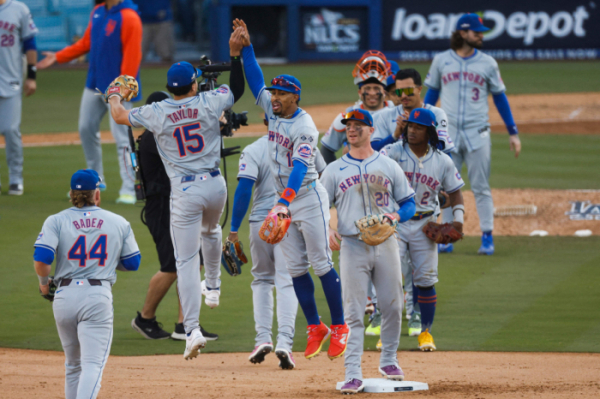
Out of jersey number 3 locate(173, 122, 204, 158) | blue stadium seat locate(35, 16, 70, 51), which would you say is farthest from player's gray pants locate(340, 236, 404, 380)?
blue stadium seat locate(35, 16, 70, 51)

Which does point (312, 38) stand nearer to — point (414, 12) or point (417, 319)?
point (414, 12)

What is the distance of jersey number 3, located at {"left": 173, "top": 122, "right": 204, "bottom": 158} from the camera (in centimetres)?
594

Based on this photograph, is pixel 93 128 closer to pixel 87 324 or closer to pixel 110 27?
pixel 110 27

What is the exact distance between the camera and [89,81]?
1041 cm

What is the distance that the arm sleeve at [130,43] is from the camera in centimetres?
1012

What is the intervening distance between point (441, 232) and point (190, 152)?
6.57 feet

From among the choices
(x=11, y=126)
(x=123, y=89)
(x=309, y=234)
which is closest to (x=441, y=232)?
(x=309, y=234)

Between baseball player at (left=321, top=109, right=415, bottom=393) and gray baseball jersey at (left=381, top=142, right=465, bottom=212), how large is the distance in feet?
2.43

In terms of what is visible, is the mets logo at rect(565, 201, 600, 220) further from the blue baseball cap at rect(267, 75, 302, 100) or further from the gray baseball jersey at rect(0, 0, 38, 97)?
the gray baseball jersey at rect(0, 0, 38, 97)

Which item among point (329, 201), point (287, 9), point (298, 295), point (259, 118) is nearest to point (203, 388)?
point (298, 295)

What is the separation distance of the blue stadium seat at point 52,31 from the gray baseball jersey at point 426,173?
21.5m

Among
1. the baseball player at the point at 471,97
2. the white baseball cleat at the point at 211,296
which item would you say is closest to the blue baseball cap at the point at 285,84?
the white baseball cleat at the point at 211,296

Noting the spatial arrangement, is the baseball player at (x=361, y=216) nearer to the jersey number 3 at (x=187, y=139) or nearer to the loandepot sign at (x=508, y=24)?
the jersey number 3 at (x=187, y=139)

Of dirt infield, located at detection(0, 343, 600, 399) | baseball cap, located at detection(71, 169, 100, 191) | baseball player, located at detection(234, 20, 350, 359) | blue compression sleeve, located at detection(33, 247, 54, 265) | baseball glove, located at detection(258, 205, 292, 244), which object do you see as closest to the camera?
blue compression sleeve, located at detection(33, 247, 54, 265)
